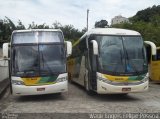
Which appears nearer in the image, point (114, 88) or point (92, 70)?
point (114, 88)

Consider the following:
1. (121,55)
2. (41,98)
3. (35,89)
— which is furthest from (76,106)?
(41,98)

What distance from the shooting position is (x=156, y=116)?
1229 cm

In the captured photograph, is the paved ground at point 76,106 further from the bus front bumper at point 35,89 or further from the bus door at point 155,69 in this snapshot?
the bus door at point 155,69

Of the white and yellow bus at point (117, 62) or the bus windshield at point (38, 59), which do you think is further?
the bus windshield at point (38, 59)

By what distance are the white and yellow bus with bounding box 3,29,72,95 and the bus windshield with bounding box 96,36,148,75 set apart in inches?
61.6

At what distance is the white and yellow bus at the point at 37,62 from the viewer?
16766 millimetres

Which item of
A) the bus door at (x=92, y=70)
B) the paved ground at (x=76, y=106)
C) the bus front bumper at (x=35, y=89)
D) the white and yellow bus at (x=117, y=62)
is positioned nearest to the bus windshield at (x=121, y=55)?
the white and yellow bus at (x=117, y=62)

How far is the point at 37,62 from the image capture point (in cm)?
1708

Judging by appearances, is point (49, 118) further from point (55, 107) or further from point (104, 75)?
point (104, 75)

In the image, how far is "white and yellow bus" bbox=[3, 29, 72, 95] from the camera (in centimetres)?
1677

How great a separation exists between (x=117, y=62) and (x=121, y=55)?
38 centimetres

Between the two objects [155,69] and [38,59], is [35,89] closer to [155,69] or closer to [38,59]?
[38,59]

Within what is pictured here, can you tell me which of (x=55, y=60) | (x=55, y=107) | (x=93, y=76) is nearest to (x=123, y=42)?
(x=93, y=76)

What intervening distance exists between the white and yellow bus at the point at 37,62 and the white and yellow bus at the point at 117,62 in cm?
129
